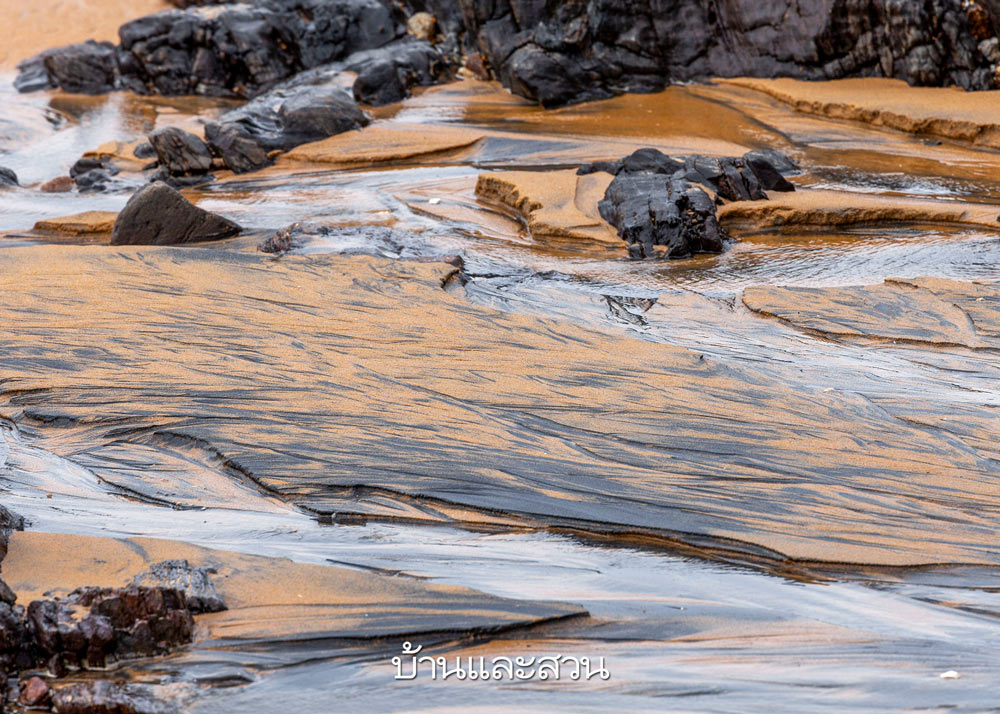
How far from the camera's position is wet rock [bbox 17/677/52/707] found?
1730 millimetres

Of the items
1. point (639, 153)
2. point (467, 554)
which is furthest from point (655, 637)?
point (639, 153)

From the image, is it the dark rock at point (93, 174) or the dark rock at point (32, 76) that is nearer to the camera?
the dark rock at point (93, 174)

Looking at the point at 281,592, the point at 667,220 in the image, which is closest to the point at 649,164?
the point at 667,220

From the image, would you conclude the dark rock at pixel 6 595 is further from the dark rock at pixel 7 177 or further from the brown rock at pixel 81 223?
the dark rock at pixel 7 177

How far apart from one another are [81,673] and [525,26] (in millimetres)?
10592

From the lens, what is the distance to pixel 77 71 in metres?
13.1

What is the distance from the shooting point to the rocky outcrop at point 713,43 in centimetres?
879

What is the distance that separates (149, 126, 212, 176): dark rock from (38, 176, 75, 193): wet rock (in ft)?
2.92

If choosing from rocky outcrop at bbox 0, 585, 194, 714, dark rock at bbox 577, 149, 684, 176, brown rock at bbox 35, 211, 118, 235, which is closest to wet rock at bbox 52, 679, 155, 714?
rocky outcrop at bbox 0, 585, 194, 714

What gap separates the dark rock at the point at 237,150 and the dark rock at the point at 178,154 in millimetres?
184

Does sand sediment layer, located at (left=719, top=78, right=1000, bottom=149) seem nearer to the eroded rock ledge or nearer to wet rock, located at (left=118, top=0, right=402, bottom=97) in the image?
the eroded rock ledge

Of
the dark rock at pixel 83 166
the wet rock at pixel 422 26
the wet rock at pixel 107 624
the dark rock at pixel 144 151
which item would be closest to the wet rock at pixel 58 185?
the dark rock at pixel 83 166

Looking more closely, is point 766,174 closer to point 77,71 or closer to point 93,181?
point 93,181

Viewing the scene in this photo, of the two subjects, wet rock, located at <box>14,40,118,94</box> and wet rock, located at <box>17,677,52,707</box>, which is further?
wet rock, located at <box>14,40,118,94</box>
